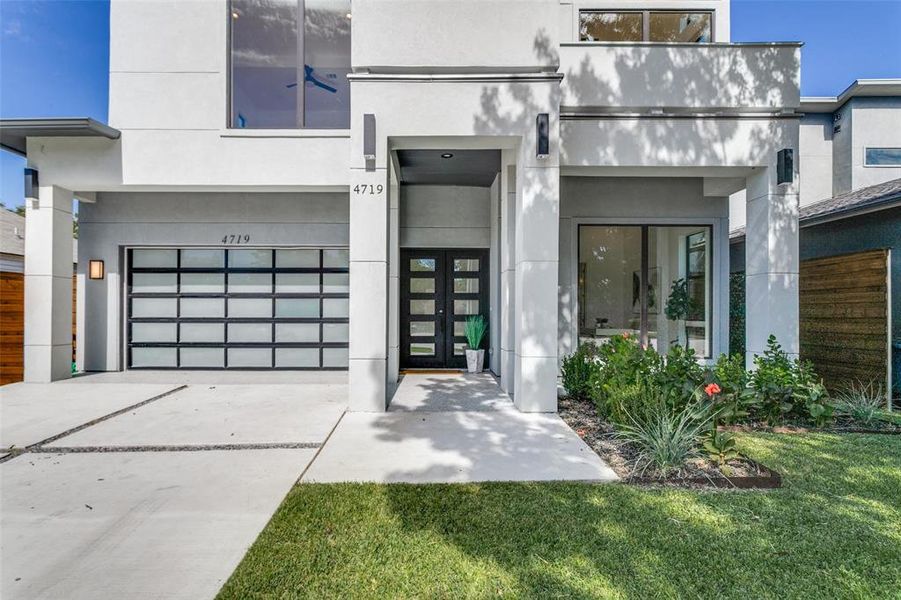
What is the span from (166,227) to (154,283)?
1134mm

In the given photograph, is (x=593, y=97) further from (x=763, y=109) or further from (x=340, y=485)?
(x=340, y=485)

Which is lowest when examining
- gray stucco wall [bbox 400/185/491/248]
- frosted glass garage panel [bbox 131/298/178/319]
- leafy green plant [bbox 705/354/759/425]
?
leafy green plant [bbox 705/354/759/425]

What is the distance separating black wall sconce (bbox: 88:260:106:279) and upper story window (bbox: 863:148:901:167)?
56.4ft

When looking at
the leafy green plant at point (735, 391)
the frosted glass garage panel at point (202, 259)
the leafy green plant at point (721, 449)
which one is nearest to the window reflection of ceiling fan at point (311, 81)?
the frosted glass garage panel at point (202, 259)

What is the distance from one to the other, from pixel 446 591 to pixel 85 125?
8031mm

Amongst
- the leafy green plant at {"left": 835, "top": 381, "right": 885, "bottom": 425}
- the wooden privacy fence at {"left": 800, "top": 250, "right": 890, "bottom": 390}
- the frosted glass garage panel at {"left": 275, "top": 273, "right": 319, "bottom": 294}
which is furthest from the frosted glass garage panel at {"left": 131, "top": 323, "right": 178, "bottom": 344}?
the wooden privacy fence at {"left": 800, "top": 250, "right": 890, "bottom": 390}

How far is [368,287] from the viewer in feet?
17.9

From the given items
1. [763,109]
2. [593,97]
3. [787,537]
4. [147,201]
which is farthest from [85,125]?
[763,109]

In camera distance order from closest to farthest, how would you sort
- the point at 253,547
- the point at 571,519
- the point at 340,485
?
the point at 253,547 → the point at 571,519 → the point at 340,485

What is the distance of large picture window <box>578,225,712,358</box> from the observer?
7.96 m

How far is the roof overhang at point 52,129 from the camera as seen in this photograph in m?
6.46

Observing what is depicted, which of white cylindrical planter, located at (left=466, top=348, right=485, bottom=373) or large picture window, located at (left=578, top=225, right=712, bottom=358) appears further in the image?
white cylindrical planter, located at (left=466, top=348, right=485, bottom=373)

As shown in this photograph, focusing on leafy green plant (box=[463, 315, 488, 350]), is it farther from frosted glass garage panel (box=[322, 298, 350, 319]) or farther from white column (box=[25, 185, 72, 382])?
white column (box=[25, 185, 72, 382])

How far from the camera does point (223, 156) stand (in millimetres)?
7078
